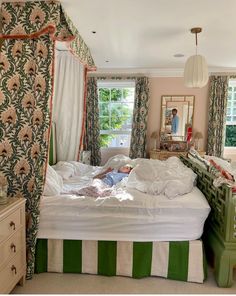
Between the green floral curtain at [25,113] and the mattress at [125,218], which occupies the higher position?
the green floral curtain at [25,113]

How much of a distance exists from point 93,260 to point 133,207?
61cm

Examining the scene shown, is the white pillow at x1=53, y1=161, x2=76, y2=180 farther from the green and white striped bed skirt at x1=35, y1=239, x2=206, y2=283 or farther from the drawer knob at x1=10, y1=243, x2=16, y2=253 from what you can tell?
the drawer knob at x1=10, y1=243, x2=16, y2=253

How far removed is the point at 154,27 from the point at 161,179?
66.6 inches

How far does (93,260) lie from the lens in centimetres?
222

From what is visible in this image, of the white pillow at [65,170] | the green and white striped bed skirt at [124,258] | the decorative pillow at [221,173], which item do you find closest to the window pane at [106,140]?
the white pillow at [65,170]

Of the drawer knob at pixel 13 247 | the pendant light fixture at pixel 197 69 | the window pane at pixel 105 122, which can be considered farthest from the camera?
the window pane at pixel 105 122

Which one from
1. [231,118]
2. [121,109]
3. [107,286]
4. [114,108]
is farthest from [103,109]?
[107,286]

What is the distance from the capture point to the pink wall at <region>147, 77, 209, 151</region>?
205 inches

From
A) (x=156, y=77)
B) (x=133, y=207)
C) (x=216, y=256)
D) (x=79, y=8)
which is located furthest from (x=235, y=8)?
A: (x=156, y=77)

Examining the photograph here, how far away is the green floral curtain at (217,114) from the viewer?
5.03 metres

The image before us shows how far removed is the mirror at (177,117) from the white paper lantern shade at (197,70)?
235cm

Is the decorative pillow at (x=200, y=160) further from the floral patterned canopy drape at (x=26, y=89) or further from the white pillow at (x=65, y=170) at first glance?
the floral patterned canopy drape at (x=26, y=89)

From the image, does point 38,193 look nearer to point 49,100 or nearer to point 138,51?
point 49,100

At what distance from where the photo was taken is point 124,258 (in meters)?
2.21
